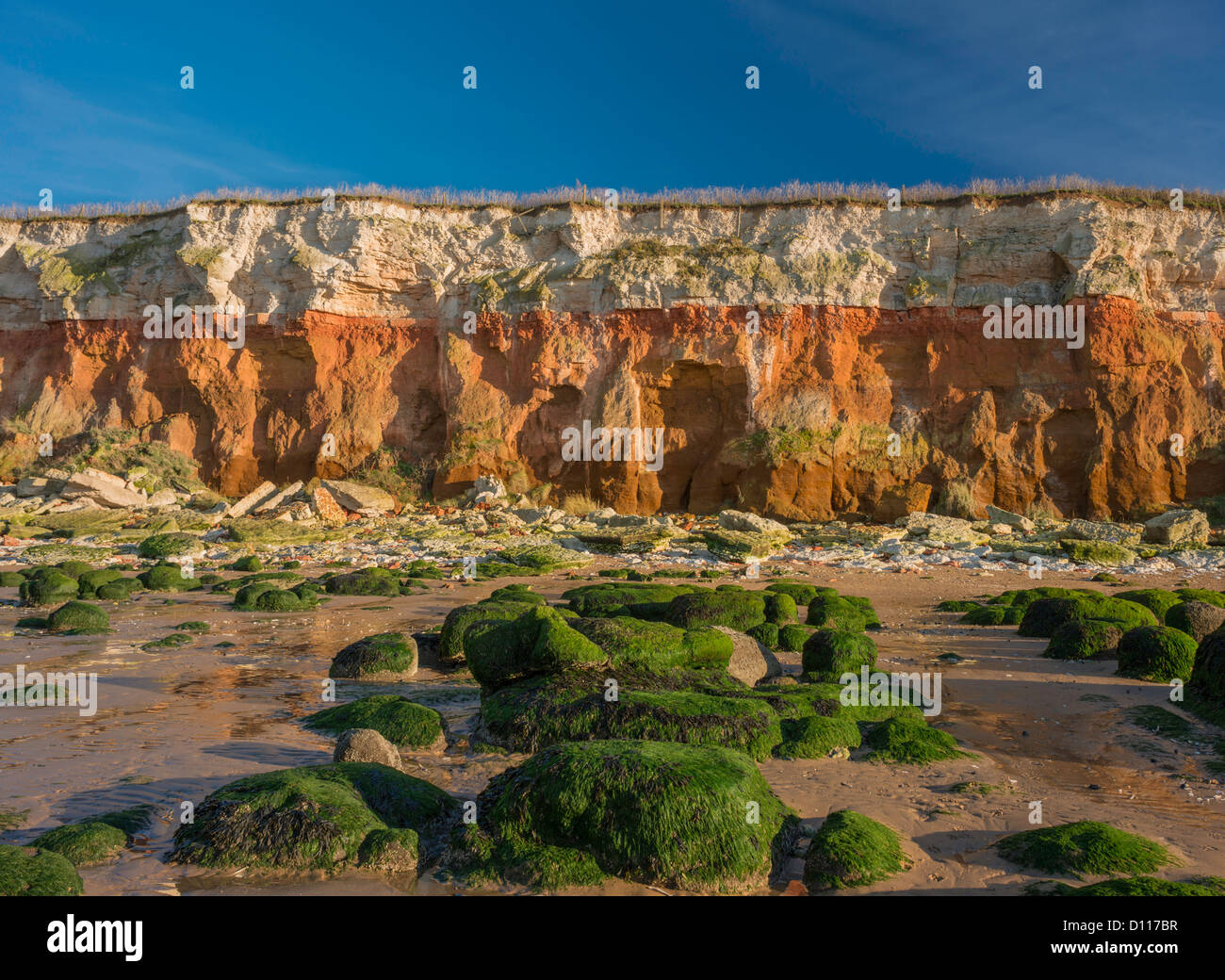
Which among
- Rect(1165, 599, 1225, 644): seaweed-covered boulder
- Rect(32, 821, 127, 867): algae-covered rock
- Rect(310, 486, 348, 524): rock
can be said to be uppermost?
Rect(310, 486, 348, 524): rock

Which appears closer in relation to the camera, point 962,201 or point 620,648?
point 620,648

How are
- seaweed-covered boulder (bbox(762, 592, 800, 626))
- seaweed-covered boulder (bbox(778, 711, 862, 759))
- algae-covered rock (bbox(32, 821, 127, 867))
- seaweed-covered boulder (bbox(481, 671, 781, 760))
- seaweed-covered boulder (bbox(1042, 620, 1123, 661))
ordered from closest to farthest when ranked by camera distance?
1. algae-covered rock (bbox(32, 821, 127, 867))
2. seaweed-covered boulder (bbox(481, 671, 781, 760))
3. seaweed-covered boulder (bbox(778, 711, 862, 759))
4. seaweed-covered boulder (bbox(1042, 620, 1123, 661))
5. seaweed-covered boulder (bbox(762, 592, 800, 626))

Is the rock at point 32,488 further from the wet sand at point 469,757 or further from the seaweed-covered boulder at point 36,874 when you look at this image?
the seaweed-covered boulder at point 36,874

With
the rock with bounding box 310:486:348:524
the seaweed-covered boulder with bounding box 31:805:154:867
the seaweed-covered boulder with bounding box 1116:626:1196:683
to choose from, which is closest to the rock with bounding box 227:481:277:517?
the rock with bounding box 310:486:348:524

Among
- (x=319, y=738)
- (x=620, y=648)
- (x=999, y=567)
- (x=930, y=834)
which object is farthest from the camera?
(x=999, y=567)

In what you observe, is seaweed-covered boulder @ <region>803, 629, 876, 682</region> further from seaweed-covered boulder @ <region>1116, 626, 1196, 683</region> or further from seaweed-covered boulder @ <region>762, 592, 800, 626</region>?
seaweed-covered boulder @ <region>1116, 626, 1196, 683</region>

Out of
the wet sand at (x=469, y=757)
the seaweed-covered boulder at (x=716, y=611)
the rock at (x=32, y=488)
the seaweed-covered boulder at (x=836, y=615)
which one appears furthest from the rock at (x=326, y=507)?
the seaweed-covered boulder at (x=836, y=615)

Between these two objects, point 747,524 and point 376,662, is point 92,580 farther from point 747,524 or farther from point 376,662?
point 747,524
